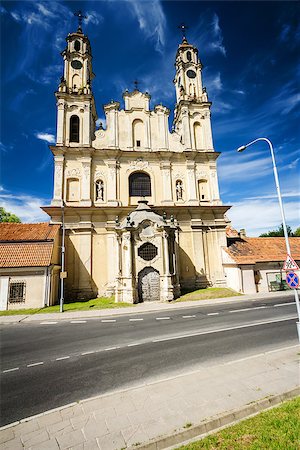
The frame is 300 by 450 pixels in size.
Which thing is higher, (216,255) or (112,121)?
(112,121)

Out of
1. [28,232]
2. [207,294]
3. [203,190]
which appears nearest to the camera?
[207,294]

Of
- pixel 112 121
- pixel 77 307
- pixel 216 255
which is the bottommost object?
pixel 77 307

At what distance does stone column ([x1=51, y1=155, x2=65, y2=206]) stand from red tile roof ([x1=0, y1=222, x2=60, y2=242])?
8.95ft

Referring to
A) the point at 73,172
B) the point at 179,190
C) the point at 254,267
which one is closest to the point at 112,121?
the point at 73,172

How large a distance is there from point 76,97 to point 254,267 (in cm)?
2881

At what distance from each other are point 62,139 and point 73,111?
430 cm

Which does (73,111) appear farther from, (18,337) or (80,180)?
(18,337)

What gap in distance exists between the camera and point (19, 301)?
1978 cm

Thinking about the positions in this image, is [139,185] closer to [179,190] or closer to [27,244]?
[179,190]

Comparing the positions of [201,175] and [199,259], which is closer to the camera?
[199,259]

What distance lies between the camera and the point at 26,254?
2120 centimetres

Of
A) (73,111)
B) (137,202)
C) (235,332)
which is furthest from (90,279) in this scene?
(73,111)

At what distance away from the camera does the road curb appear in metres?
4.01

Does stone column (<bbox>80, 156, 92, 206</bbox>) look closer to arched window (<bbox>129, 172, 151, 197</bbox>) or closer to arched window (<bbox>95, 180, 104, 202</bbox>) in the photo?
arched window (<bbox>95, 180, 104, 202</bbox>)
